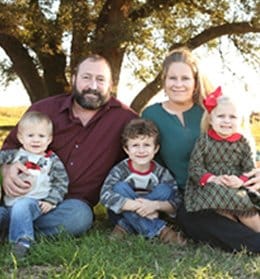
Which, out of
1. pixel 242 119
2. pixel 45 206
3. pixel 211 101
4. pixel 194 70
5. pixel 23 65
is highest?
pixel 23 65

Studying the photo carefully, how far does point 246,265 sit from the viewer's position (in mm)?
4438

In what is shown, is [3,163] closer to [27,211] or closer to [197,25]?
[27,211]

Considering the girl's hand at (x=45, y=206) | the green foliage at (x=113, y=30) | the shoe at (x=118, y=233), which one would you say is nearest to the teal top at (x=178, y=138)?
the shoe at (x=118, y=233)

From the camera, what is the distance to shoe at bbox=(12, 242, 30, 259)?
438cm

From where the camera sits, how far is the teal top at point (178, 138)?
17.8 ft

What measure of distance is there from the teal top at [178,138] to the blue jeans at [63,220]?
907 millimetres

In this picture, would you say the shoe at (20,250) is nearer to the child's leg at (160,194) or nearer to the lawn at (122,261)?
the lawn at (122,261)

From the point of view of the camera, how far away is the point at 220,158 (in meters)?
5.02

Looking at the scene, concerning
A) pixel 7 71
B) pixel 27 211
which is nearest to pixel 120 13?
pixel 7 71

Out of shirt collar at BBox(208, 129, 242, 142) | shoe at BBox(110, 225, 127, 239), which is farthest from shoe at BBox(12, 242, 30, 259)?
shirt collar at BBox(208, 129, 242, 142)

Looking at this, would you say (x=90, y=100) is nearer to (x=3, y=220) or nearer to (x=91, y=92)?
(x=91, y=92)

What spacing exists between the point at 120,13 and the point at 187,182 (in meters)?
9.47

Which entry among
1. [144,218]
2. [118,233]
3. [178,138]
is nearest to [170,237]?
[144,218]

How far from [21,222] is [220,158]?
1.63 meters
